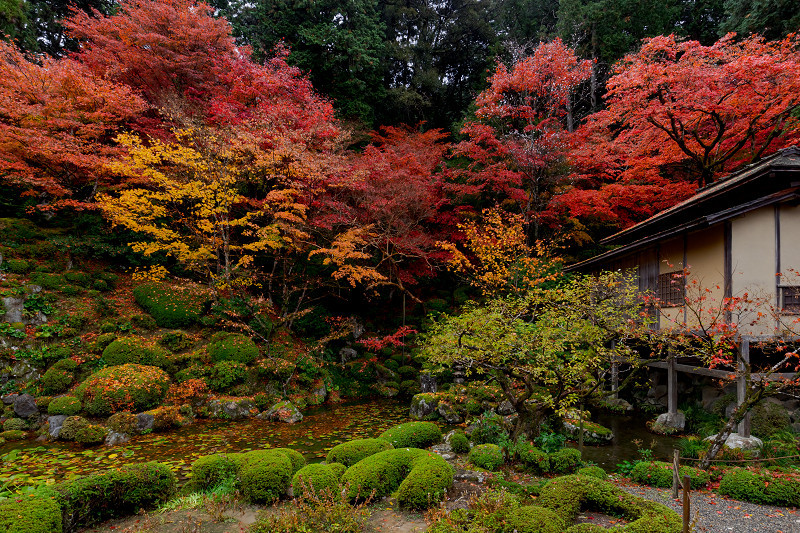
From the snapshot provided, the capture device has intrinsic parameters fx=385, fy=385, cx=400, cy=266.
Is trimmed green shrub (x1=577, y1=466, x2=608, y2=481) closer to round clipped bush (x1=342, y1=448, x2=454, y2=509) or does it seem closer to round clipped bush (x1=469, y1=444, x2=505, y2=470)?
round clipped bush (x1=469, y1=444, x2=505, y2=470)

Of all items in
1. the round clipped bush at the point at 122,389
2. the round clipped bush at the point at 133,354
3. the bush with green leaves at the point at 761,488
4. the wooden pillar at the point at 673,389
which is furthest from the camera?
the round clipped bush at the point at 133,354

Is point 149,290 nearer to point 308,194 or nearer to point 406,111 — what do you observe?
point 308,194

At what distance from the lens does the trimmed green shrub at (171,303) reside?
14430mm

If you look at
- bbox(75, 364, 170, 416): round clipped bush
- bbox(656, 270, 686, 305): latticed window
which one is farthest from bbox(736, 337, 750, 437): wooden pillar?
bbox(75, 364, 170, 416): round clipped bush

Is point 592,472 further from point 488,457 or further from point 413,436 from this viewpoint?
point 413,436

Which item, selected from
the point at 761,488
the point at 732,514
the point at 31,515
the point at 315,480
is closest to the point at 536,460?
the point at 732,514

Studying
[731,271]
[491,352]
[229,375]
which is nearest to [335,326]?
[229,375]

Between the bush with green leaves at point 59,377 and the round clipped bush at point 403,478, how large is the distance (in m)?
9.89

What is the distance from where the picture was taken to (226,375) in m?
12.9

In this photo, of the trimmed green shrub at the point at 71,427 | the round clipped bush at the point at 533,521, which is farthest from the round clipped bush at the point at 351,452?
the trimmed green shrub at the point at 71,427

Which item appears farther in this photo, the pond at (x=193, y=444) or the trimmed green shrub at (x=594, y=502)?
the pond at (x=193, y=444)

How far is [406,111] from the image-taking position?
2623 centimetres

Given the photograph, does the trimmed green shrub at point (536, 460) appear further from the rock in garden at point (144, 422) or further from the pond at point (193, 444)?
the rock in garden at point (144, 422)

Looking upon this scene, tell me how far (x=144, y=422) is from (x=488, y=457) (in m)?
9.07
